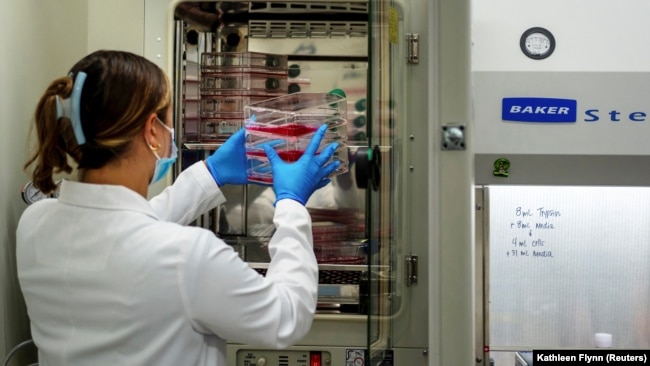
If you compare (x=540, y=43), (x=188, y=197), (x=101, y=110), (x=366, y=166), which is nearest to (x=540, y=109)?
(x=540, y=43)

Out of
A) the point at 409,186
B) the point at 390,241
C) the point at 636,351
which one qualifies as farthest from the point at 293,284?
the point at 636,351

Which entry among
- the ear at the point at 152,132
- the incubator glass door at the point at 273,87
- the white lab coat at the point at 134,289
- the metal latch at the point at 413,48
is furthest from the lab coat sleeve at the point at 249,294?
the metal latch at the point at 413,48

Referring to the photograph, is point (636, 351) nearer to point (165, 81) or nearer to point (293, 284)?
point (293, 284)

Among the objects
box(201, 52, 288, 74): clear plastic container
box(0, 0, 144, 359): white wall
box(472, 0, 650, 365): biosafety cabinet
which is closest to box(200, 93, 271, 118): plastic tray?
box(201, 52, 288, 74): clear plastic container

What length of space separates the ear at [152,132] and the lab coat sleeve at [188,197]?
0.50 meters

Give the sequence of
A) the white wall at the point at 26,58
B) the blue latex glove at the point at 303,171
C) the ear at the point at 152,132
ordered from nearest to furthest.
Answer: the ear at the point at 152,132 → the blue latex glove at the point at 303,171 → the white wall at the point at 26,58

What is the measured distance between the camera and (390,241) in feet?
5.90

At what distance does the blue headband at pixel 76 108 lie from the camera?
52.9 inches

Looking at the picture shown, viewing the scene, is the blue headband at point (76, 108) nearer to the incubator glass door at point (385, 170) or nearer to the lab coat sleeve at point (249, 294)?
the lab coat sleeve at point (249, 294)

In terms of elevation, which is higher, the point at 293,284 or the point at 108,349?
the point at 293,284

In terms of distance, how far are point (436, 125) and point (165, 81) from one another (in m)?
0.60

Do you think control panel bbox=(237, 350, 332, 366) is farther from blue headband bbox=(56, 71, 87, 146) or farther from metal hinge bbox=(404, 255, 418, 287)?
blue headband bbox=(56, 71, 87, 146)

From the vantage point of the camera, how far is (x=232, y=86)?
2.57m

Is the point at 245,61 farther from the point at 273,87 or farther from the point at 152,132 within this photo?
the point at 152,132
